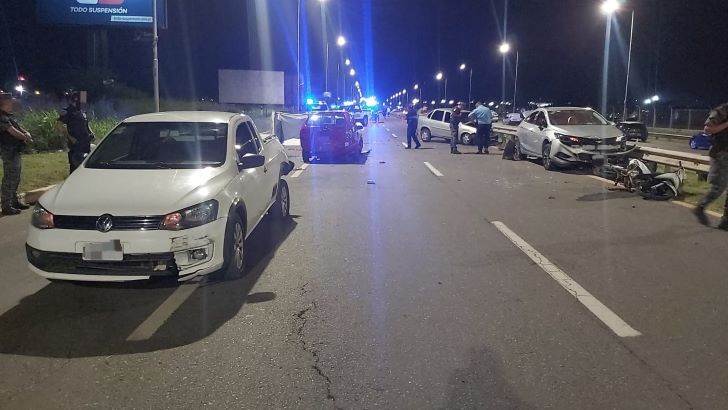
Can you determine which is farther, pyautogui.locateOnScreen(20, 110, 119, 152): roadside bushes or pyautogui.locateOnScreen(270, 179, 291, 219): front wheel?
pyautogui.locateOnScreen(20, 110, 119, 152): roadside bushes

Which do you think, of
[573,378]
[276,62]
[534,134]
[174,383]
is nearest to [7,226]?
[174,383]

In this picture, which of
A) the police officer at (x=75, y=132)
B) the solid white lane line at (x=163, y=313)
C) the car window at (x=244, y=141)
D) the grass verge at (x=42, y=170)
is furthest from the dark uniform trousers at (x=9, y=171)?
the solid white lane line at (x=163, y=313)

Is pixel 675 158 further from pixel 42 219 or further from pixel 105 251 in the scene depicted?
pixel 42 219

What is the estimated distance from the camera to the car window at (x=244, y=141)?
7017 millimetres

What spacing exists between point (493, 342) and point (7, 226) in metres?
7.55

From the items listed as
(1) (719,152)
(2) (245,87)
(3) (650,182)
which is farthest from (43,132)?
(2) (245,87)

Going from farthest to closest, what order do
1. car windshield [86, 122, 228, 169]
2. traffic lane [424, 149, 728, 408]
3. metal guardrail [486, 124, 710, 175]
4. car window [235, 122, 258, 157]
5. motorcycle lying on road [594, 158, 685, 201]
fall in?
metal guardrail [486, 124, 710, 175]
motorcycle lying on road [594, 158, 685, 201]
car window [235, 122, 258, 157]
car windshield [86, 122, 228, 169]
traffic lane [424, 149, 728, 408]

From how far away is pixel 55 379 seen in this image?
3.90m

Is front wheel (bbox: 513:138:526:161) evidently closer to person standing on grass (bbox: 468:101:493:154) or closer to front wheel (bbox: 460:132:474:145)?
person standing on grass (bbox: 468:101:493:154)

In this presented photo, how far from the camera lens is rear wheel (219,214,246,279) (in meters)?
5.65

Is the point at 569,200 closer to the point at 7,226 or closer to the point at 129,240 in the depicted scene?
the point at 129,240

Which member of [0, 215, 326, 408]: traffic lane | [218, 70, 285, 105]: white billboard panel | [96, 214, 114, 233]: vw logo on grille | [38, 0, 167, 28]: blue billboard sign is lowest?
[0, 215, 326, 408]: traffic lane

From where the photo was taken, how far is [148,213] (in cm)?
512

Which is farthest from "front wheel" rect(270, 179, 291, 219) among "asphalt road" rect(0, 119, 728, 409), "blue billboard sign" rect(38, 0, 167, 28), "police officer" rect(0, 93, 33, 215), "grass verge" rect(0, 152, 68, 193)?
"blue billboard sign" rect(38, 0, 167, 28)
